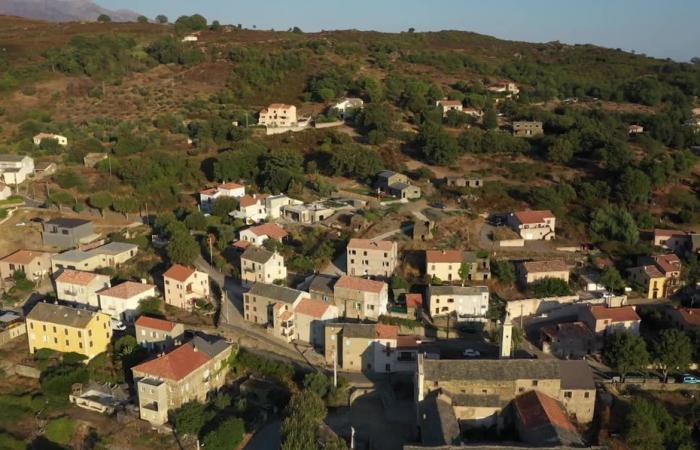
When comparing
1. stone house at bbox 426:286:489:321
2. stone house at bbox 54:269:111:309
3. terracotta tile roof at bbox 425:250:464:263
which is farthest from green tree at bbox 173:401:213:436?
terracotta tile roof at bbox 425:250:464:263

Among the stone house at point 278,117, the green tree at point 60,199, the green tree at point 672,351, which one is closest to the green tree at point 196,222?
the green tree at point 60,199

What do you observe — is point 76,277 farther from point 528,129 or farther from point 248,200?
point 528,129

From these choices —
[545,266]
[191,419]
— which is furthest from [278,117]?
[191,419]

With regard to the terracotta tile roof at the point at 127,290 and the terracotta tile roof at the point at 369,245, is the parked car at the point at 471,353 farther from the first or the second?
the terracotta tile roof at the point at 127,290

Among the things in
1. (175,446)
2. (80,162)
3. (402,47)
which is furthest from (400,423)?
(402,47)

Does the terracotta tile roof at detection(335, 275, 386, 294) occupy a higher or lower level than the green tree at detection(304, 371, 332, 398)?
higher

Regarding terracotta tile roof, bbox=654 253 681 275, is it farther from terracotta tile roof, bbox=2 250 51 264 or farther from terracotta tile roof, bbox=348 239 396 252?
terracotta tile roof, bbox=2 250 51 264
